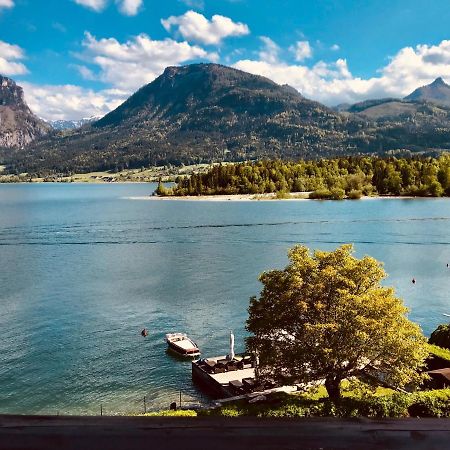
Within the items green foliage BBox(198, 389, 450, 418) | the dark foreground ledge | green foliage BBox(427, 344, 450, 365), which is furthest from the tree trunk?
the dark foreground ledge

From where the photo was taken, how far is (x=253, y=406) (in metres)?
30.6

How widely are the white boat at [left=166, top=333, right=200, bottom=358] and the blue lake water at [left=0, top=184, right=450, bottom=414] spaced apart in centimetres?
128

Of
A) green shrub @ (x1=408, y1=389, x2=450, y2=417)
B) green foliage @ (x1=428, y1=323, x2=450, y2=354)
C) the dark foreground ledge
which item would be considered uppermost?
the dark foreground ledge

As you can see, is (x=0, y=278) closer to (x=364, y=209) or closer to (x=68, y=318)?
(x=68, y=318)

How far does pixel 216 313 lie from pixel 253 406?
34024 mm

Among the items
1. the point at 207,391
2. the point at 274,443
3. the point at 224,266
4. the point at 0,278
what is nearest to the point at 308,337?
the point at 207,391

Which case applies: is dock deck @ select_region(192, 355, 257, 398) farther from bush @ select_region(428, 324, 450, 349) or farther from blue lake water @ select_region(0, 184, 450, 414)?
bush @ select_region(428, 324, 450, 349)

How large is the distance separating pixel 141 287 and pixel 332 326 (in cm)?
5457

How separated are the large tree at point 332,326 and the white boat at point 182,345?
56.5ft

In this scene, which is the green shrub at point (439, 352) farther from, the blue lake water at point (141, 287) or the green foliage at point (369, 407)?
the blue lake water at point (141, 287)

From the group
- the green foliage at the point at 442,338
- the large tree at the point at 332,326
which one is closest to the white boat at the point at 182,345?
the large tree at the point at 332,326

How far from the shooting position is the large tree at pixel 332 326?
98.5 ft

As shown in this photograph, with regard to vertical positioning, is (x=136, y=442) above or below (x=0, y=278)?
above

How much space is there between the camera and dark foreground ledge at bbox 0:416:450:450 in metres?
2.94
